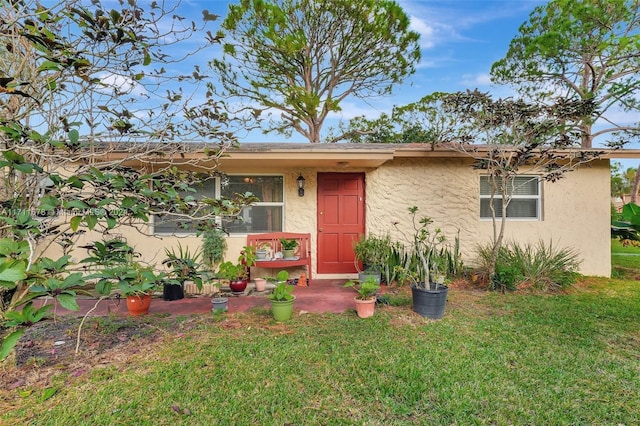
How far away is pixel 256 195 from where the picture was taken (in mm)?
6395

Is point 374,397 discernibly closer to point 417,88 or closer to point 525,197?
point 525,197

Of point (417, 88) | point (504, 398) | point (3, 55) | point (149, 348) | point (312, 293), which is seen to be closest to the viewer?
point (504, 398)

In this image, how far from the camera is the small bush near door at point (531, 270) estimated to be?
17.5ft

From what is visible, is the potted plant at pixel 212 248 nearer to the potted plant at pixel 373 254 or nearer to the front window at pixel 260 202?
the front window at pixel 260 202

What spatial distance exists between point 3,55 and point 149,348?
3244 millimetres

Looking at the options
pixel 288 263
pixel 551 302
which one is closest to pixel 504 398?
pixel 551 302

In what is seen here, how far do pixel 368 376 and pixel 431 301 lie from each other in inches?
66.7

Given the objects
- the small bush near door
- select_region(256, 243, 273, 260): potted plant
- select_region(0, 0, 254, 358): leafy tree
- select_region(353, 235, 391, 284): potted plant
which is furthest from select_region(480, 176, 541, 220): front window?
select_region(0, 0, 254, 358): leafy tree

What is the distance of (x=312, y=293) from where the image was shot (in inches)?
209

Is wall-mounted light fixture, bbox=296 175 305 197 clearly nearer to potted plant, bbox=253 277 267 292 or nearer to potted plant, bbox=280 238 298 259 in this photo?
potted plant, bbox=280 238 298 259

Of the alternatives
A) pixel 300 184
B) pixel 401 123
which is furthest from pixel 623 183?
pixel 300 184

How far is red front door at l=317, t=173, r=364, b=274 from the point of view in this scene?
6488 millimetres

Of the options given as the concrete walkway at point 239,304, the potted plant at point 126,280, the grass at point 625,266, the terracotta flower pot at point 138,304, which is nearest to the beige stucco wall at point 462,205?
the grass at point 625,266

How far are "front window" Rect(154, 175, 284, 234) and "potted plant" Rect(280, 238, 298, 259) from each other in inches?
27.1
